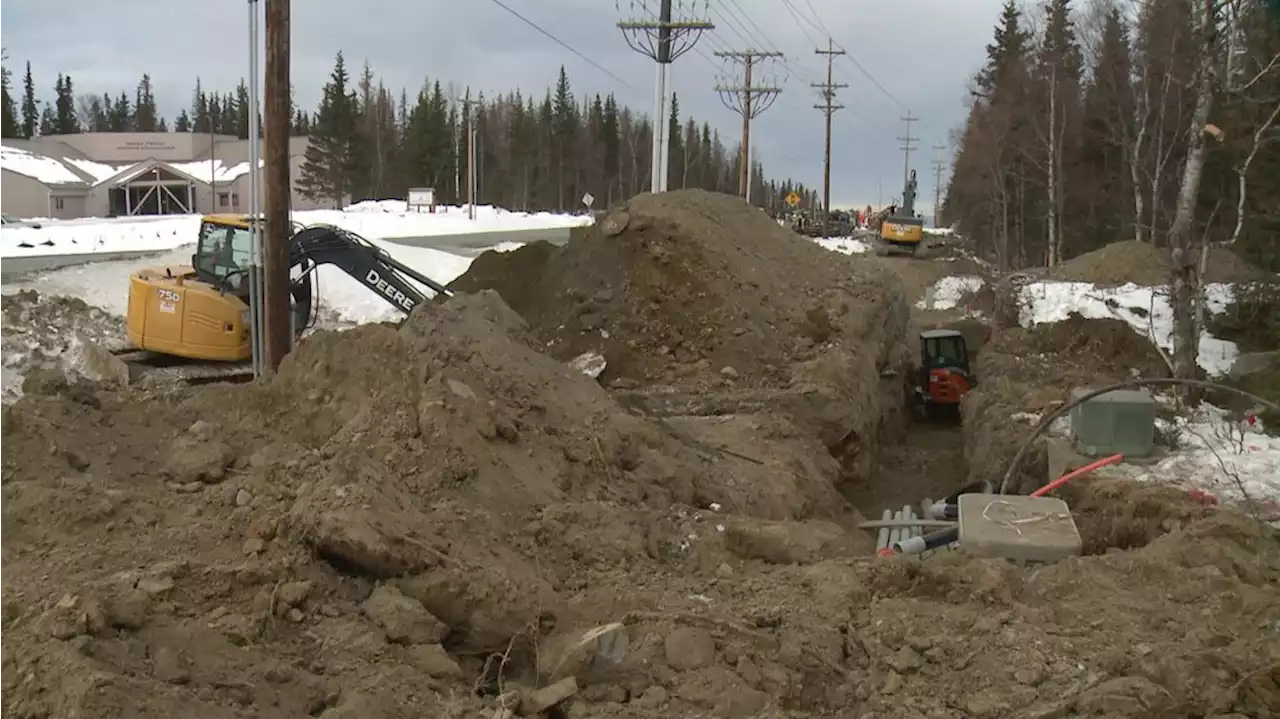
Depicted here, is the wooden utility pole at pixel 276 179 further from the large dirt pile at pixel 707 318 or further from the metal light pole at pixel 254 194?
the large dirt pile at pixel 707 318

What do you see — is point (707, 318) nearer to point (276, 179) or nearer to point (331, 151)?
point (276, 179)

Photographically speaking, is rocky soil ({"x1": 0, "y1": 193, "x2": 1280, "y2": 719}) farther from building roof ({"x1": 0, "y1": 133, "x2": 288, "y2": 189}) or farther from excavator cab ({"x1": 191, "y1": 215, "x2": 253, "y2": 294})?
building roof ({"x1": 0, "y1": 133, "x2": 288, "y2": 189})

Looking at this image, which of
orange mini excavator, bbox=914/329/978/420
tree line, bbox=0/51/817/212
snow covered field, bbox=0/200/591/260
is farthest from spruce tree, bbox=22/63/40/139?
orange mini excavator, bbox=914/329/978/420

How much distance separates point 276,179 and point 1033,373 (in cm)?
1168

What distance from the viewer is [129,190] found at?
62.2 meters

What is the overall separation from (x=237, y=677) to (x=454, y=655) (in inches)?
51.8

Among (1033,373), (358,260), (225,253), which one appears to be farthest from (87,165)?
(1033,373)

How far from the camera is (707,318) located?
15.0 meters

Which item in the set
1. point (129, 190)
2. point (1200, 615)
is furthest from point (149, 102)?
point (1200, 615)

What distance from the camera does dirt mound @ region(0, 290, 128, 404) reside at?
58.3 feet

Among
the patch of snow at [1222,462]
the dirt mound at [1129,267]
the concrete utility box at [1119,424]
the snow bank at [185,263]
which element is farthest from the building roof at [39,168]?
the patch of snow at [1222,462]

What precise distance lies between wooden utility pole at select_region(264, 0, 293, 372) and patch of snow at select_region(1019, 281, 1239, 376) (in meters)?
15.8

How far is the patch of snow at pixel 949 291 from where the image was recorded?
33.9m

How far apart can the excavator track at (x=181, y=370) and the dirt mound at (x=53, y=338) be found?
17.1 inches
